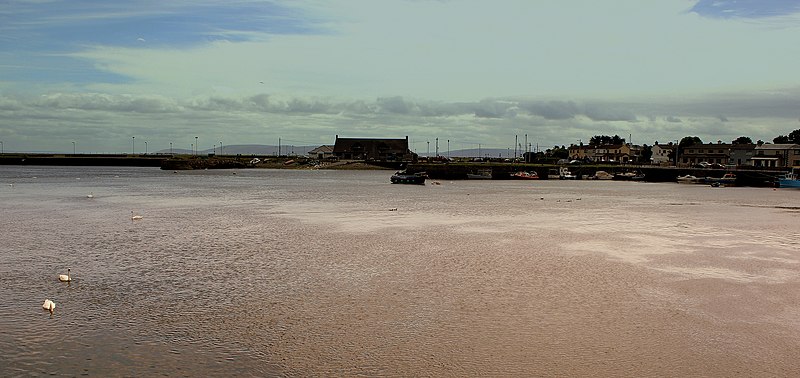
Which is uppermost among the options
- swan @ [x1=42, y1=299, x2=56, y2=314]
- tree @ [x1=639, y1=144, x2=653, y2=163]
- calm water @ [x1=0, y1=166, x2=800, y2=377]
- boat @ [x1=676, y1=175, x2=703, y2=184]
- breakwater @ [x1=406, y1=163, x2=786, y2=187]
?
tree @ [x1=639, y1=144, x2=653, y2=163]

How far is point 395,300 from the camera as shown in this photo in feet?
50.9

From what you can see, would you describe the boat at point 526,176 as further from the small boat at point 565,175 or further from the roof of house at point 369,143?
the roof of house at point 369,143

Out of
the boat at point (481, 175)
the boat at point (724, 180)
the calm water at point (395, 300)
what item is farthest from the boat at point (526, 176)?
the calm water at point (395, 300)

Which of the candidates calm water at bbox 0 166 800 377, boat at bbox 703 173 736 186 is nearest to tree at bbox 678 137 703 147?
boat at bbox 703 173 736 186

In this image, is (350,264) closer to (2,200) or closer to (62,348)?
(62,348)

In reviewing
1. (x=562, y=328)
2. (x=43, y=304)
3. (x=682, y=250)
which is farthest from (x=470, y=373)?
(x=682, y=250)

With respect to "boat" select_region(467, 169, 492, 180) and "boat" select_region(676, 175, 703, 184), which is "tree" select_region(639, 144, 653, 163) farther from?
"boat" select_region(467, 169, 492, 180)

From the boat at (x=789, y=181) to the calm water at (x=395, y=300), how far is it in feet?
188

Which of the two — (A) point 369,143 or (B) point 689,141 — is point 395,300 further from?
(B) point 689,141

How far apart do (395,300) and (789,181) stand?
81517 mm

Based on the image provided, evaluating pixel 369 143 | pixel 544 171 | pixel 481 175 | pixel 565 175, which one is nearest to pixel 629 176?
pixel 565 175

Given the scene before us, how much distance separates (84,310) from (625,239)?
20.8m

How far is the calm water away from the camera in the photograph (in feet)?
36.8

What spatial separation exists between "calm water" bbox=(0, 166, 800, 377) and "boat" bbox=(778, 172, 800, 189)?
57.4m
